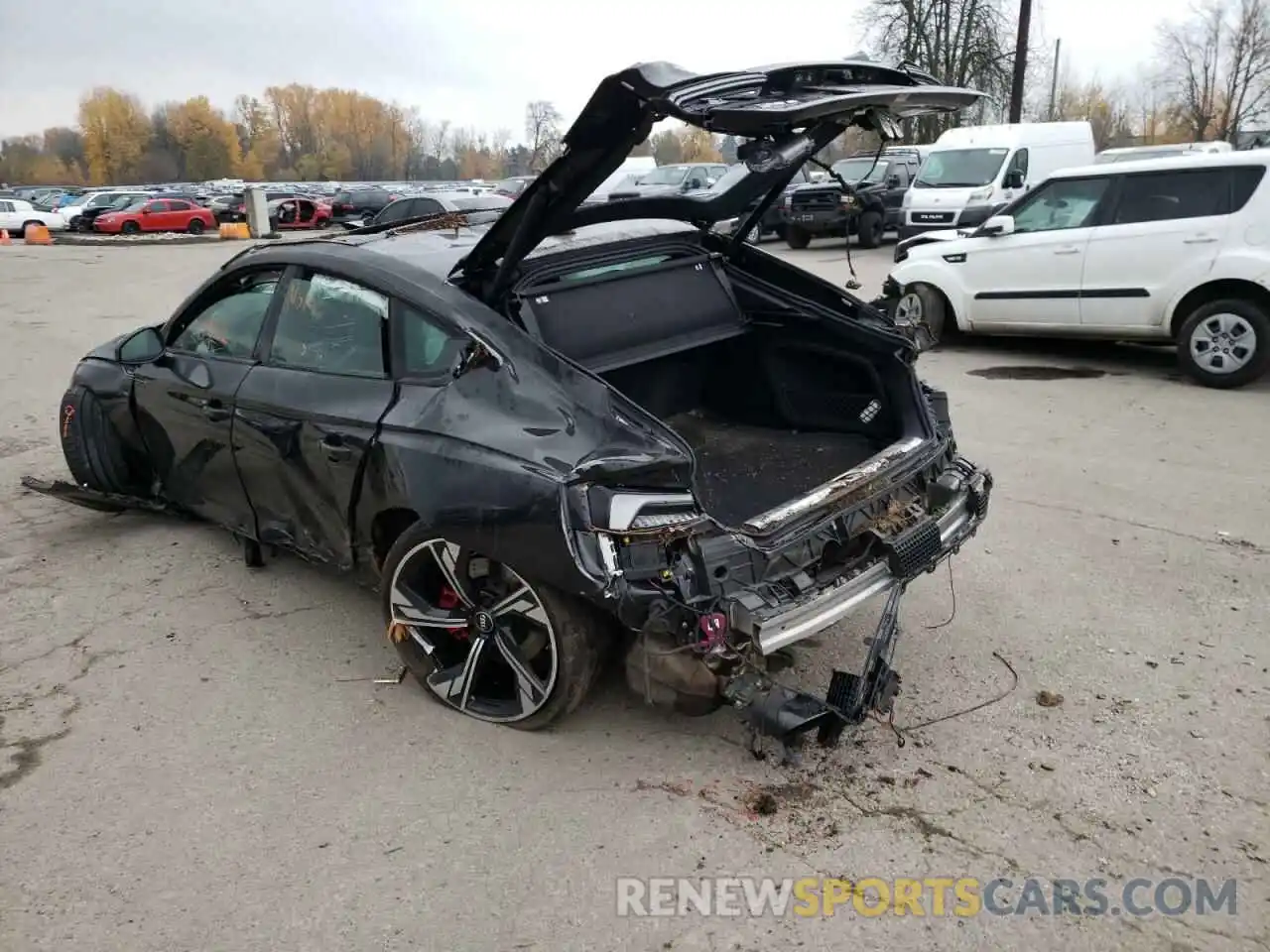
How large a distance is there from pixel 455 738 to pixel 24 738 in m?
1.52

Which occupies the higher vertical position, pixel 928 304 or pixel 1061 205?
pixel 1061 205

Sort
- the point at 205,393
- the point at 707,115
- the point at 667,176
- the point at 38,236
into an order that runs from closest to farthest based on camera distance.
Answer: the point at 707,115 < the point at 205,393 < the point at 667,176 < the point at 38,236

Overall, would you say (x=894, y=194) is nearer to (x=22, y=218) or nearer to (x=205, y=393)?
(x=205, y=393)

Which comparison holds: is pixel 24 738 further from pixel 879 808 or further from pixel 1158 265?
pixel 1158 265

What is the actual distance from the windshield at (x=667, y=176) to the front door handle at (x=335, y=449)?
20627 mm

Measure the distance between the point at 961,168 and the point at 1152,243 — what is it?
993cm

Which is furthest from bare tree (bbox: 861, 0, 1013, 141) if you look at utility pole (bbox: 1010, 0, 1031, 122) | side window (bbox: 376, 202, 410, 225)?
side window (bbox: 376, 202, 410, 225)

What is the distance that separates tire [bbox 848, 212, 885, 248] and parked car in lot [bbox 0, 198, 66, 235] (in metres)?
26.8

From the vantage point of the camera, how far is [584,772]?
3.10m

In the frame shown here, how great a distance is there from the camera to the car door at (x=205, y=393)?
409cm

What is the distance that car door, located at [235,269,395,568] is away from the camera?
3.50 m

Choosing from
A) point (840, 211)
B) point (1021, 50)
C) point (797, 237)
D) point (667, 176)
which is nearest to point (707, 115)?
point (840, 211)

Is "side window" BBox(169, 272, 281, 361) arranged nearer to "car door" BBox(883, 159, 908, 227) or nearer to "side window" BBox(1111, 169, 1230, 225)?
"side window" BBox(1111, 169, 1230, 225)

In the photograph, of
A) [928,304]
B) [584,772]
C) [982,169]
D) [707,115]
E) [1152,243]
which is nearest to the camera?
→ [707,115]
